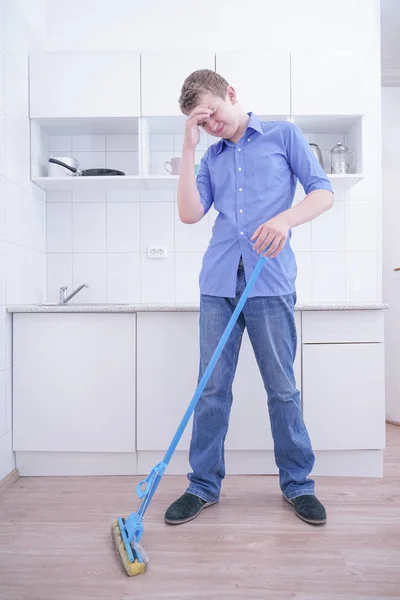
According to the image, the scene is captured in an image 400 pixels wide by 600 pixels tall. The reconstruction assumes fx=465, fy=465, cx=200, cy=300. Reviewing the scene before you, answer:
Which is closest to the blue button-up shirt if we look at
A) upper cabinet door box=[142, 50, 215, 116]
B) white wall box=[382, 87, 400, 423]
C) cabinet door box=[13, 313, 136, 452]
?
cabinet door box=[13, 313, 136, 452]

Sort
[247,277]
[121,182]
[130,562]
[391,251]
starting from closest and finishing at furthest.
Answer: [130,562] → [247,277] → [121,182] → [391,251]

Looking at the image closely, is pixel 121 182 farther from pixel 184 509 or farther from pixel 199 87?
pixel 184 509

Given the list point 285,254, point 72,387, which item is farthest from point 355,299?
point 72,387

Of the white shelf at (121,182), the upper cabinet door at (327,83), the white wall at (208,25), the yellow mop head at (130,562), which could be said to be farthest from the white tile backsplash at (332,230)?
the yellow mop head at (130,562)

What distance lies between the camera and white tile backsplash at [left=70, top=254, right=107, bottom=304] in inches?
95.7

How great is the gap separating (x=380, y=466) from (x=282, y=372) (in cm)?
75

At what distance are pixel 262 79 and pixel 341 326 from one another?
1.19 m

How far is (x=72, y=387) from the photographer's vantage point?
1.89 meters

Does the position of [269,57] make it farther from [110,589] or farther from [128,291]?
[110,589]

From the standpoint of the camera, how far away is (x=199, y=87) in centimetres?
135

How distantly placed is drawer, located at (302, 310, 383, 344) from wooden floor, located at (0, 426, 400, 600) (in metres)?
0.57

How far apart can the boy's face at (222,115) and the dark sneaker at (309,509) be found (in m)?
1.21

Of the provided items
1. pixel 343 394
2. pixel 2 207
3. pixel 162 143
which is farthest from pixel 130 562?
pixel 162 143

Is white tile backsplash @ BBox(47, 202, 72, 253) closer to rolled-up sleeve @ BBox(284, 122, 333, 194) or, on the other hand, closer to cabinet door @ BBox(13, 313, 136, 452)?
cabinet door @ BBox(13, 313, 136, 452)
